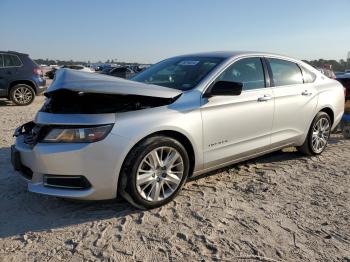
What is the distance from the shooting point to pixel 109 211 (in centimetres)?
383

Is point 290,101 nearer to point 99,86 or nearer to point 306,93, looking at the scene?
point 306,93

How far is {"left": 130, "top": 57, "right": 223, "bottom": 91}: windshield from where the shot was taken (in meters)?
4.34

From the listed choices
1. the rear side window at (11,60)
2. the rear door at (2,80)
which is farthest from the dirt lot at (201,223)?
the rear side window at (11,60)

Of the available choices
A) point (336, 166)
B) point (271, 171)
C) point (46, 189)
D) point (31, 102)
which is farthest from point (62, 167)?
point (31, 102)

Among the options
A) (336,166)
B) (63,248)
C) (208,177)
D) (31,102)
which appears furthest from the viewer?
(31,102)

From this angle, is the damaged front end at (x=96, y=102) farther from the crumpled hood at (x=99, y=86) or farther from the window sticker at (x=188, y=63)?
the window sticker at (x=188, y=63)

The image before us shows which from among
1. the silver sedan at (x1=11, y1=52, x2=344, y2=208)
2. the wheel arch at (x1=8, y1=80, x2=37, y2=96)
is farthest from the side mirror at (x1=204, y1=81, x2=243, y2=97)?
the wheel arch at (x1=8, y1=80, x2=37, y2=96)

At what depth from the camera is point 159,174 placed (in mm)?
3869

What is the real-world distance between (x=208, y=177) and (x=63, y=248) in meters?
2.20

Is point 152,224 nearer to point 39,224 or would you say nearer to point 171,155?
point 171,155

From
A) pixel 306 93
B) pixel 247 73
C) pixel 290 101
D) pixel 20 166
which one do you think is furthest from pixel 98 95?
pixel 306 93

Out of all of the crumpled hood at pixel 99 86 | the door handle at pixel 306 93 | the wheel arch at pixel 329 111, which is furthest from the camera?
the wheel arch at pixel 329 111

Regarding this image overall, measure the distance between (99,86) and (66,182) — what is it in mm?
947

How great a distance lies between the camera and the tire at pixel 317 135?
18.7 feet
